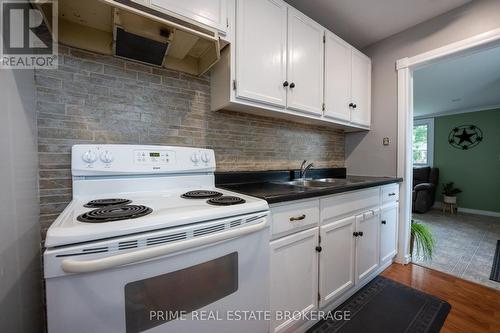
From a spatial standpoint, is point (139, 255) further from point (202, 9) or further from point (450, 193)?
point (450, 193)

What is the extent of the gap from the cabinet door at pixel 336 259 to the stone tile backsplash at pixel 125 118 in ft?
2.40

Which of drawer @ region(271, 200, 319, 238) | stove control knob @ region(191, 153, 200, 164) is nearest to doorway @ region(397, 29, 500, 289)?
drawer @ region(271, 200, 319, 238)

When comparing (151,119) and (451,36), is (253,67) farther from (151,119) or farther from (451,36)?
(451,36)

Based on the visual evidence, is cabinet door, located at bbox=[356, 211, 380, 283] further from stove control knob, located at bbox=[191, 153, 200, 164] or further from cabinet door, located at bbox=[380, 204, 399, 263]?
stove control knob, located at bbox=[191, 153, 200, 164]

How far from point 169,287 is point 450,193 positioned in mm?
5942

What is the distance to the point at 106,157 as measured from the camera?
3.58ft

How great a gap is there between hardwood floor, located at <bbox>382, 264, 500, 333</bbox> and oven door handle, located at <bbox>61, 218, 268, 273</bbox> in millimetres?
1633

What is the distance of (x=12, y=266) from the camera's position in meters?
0.69

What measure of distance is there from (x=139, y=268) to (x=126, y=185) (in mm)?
635

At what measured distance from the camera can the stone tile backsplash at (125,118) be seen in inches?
40.8

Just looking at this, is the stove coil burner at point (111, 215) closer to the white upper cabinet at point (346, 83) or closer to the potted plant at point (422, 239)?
the white upper cabinet at point (346, 83)

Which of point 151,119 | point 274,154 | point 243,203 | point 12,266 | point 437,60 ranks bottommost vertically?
point 12,266

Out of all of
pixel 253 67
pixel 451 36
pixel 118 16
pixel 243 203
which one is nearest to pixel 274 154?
pixel 253 67

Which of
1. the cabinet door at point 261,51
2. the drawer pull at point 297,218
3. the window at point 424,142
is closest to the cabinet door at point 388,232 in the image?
the drawer pull at point 297,218
